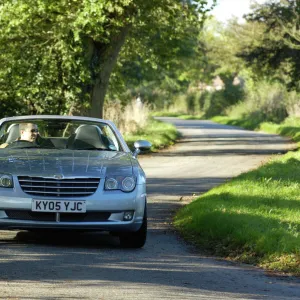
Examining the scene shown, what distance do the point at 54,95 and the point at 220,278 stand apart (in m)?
19.8

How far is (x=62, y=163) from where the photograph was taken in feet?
34.3

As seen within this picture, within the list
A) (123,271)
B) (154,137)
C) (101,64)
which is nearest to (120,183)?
(123,271)

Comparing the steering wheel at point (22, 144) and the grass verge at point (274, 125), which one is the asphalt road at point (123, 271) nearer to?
the steering wheel at point (22, 144)

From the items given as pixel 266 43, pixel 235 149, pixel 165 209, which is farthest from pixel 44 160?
pixel 266 43

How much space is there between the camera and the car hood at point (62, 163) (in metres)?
10.2

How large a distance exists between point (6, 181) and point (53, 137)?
6.45 ft

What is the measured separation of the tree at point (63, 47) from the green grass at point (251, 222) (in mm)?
11037

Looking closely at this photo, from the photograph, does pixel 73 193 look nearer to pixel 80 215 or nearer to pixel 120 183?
pixel 80 215

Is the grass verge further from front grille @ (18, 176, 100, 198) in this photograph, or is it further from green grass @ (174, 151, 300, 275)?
front grille @ (18, 176, 100, 198)

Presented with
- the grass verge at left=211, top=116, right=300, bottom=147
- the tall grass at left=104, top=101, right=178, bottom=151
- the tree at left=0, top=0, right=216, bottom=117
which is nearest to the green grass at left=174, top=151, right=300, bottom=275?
the tree at left=0, top=0, right=216, bottom=117

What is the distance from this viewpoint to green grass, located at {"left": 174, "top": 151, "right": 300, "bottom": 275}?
33.1 feet

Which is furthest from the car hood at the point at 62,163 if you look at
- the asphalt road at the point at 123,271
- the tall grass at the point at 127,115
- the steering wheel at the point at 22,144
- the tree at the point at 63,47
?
the tall grass at the point at 127,115

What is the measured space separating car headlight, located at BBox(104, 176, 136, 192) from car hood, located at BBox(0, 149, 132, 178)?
0.06 metres

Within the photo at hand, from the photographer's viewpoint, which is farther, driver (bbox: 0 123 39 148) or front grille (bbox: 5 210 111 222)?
driver (bbox: 0 123 39 148)
